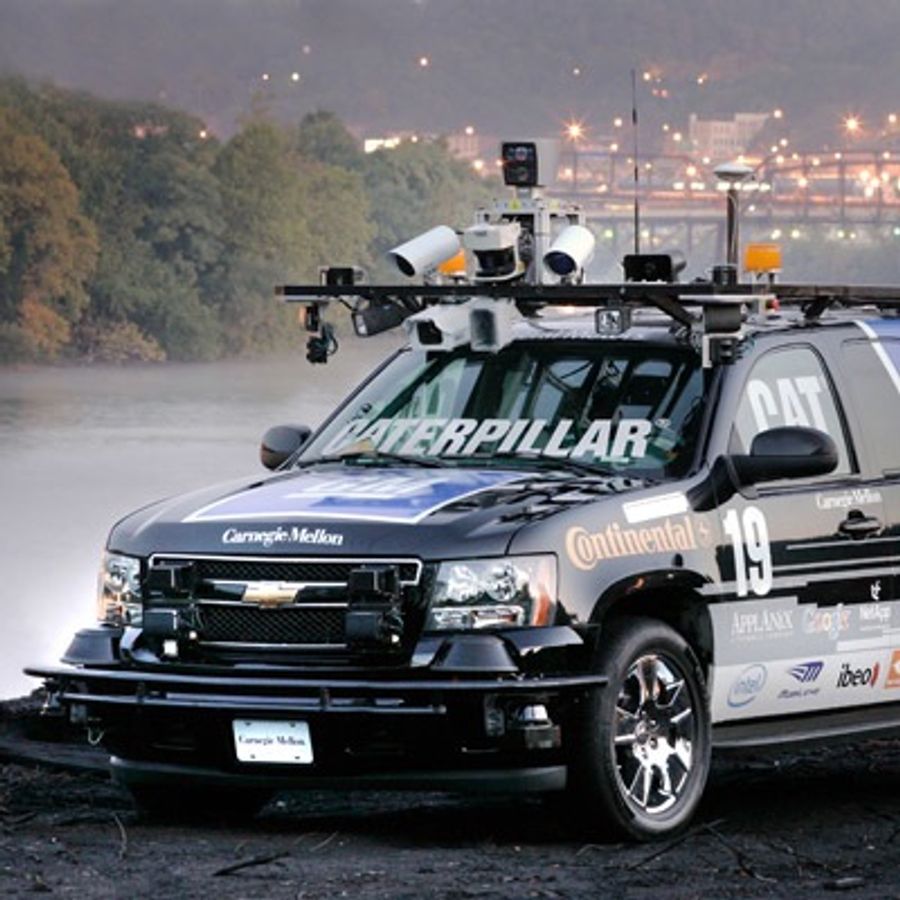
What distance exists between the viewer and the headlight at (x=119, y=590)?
421 inches

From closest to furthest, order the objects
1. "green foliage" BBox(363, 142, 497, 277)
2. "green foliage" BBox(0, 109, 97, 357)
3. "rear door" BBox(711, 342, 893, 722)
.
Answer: "rear door" BBox(711, 342, 893, 722)
"green foliage" BBox(0, 109, 97, 357)
"green foliage" BBox(363, 142, 497, 277)

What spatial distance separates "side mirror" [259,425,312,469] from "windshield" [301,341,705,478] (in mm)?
100

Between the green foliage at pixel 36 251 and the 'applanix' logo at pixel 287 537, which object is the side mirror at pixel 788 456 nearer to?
the 'applanix' logo at pixel 287 537

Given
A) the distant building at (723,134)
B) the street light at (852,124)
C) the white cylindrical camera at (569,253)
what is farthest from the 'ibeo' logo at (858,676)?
the distant building at (723,134)

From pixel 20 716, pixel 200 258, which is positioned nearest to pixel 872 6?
pixel 200 258

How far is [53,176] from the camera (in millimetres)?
60719

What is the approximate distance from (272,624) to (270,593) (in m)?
0.08

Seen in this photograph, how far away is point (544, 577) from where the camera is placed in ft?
33.8

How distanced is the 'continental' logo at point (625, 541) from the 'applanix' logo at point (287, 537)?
643 mm

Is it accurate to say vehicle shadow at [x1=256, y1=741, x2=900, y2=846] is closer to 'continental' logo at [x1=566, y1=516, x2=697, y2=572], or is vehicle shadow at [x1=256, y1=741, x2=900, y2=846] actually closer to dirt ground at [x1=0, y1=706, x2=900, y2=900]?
dirt ground at [x1=0, y1=706, x2=900, y2=900]

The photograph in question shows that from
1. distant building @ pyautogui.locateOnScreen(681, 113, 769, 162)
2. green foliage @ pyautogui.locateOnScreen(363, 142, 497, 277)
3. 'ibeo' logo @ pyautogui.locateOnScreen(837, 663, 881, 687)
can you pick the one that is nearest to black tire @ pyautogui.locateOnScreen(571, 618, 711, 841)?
'ibeo' logo @ pyautogui.locateOnScreen(837, 663, 881, 687)

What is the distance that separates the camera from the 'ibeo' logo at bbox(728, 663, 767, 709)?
11031 millimetres

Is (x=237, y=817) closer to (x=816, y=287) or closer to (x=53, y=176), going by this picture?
(x=816, y=287)

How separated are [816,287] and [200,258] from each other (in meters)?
51.0
